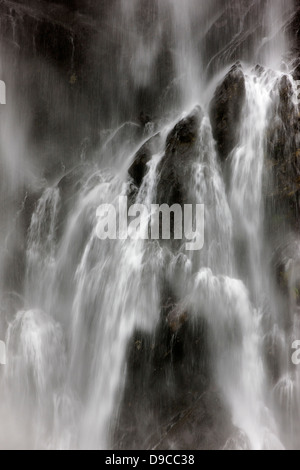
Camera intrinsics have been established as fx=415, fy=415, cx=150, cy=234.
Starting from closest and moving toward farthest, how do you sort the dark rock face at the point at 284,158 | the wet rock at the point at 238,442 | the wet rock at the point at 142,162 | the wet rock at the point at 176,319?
the wet rock at the point at 238,442 → the wet rock at the point at 176,319 → the dark rock face at the point at 284,158 → the wet rock at the point at 142,162

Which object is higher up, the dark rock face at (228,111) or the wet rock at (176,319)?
the dark rock face at (228,111)

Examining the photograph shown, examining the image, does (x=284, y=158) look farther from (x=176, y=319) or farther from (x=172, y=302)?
(x=176, y=319)

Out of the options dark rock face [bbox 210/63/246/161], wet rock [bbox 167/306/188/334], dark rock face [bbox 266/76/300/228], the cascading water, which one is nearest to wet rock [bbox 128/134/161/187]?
the cascading water

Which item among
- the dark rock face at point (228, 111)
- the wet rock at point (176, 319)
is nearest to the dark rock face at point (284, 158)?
the dark rock face at point (228, 111)

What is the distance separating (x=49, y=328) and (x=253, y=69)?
872 cm

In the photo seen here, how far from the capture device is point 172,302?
29.8 feet

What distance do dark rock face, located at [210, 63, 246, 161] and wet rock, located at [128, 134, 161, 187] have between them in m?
1.88

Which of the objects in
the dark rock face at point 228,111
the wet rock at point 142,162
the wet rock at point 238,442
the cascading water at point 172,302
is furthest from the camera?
the wet rock at point 142,162

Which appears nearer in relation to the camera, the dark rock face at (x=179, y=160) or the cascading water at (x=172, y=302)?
the cascading water at (x=172, y=302)

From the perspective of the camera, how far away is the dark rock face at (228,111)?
34.5ft

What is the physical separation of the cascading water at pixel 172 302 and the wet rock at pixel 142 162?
2.3 inches

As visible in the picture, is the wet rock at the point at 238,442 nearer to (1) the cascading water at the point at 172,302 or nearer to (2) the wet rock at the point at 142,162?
(1) the cascading water at the point at 172,302

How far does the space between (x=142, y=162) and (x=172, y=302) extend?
4.26 metres

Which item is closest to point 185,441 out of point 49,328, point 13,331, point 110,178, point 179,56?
point 49,328
